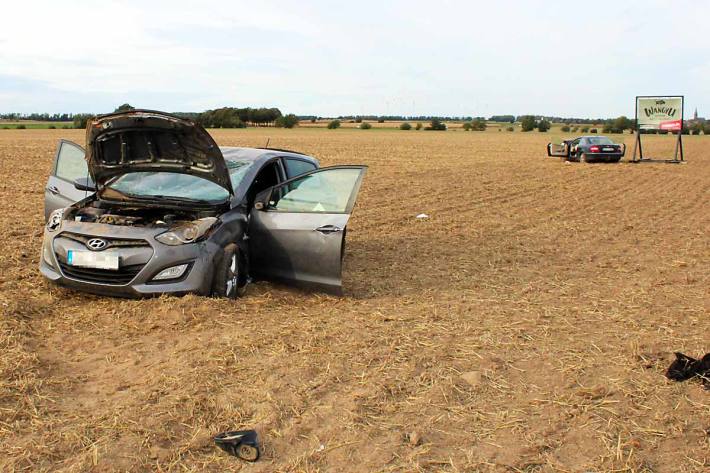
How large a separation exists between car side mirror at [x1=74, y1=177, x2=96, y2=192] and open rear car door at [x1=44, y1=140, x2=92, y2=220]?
0.93 feet

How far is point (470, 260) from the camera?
8.77m

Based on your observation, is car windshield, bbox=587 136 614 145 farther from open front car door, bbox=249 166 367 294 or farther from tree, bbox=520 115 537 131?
tree, bbox=520 115 537 131

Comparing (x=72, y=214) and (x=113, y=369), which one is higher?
(x=72, y=214)

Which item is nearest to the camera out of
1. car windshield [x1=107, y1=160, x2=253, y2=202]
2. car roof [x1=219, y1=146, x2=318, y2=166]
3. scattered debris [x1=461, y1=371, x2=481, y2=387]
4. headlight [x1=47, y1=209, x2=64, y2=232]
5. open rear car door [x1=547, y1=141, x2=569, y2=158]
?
scattered debris [x1=461, y1=371, x2=481, y2=387]

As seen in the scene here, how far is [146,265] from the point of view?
5754 millimetres

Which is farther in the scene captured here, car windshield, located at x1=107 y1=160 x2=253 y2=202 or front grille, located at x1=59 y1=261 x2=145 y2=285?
car windshield, located at x1=107 y1=160 x2=253 y2=202

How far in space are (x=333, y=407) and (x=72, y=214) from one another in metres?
3.62

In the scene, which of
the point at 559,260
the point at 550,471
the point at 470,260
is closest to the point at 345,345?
the point at 550,471

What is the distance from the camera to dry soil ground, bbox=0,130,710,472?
364 cm

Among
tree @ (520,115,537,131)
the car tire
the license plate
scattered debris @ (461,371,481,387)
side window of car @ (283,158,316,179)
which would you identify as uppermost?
tree @ (520,115,537,131)

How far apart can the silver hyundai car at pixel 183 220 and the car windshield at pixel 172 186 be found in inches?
0.4

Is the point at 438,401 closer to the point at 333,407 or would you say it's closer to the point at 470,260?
the point at 333,407

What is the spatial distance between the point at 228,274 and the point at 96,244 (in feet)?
3.90

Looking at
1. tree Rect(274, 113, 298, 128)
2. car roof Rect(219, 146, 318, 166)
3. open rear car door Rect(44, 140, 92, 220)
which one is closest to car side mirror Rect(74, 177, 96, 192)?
open rear car door Rect(44, 140, 92, 220)
